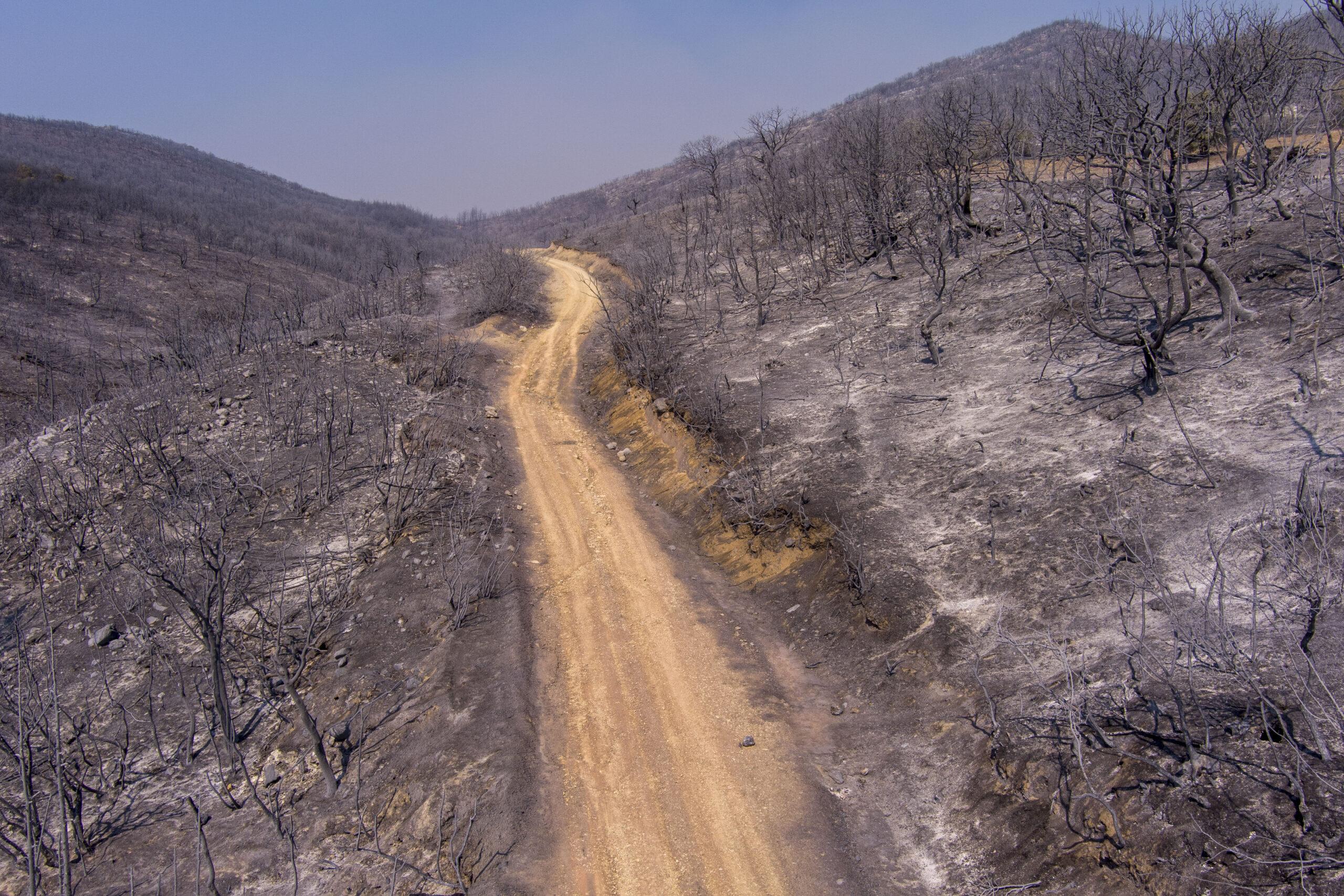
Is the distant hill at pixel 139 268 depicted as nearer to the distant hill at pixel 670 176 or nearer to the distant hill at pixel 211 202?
the distant hill at pixel 211 202

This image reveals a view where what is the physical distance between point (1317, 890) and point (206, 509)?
1465 centimetres

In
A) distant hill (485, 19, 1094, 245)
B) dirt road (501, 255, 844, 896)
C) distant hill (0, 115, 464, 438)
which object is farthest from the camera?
distant hill (485, 19, 1094, 245)

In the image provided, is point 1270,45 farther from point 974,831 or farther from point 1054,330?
point 974,831

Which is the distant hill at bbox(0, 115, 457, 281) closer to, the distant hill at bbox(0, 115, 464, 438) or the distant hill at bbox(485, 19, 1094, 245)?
the distant hill at bbox(0, 115, 464, 438)

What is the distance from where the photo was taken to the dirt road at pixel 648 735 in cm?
633

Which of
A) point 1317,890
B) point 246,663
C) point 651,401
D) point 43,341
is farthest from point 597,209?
point 1317,890

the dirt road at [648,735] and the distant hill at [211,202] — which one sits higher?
the distant hill at [211,202]

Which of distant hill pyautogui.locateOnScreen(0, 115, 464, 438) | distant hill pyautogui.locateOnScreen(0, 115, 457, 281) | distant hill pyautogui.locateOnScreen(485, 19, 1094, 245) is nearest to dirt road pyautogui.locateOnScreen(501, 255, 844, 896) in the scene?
distant hill pyautogui.locateOnScreen(0, 115, 464, 438)

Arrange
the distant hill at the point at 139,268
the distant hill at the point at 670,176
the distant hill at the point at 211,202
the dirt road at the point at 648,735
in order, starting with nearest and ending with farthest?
the dirt road at the point at 648,735 < the distant hill at the point at 139,268 < the distant hill at the point at 211,202 < the distant hill at the point at 670,176

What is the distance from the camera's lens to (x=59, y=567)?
1255cm

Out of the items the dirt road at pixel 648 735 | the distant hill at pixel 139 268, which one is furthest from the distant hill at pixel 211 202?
the dirt road at pixel 648 735

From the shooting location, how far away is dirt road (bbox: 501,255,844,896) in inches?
249

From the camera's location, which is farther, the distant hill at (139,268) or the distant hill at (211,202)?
the distant hill at (211,202)

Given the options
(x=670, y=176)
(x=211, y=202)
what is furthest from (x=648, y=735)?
(x=670, y=176)
